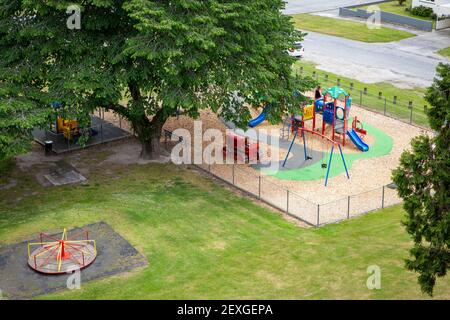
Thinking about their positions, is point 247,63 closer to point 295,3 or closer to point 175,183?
point 175,183

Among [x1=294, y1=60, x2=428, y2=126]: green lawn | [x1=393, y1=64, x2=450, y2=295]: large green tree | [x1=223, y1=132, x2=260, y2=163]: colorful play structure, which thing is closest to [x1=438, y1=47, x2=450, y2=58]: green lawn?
[x1=294, y1=60, x2=428, y2=126]: green lawn

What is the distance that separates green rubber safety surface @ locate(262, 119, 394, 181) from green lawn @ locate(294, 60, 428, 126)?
4.77 metres

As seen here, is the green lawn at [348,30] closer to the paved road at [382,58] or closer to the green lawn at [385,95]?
the paved road at [382,58]

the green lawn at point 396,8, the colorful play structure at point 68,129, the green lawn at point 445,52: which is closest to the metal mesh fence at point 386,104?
the green lawn at point 445,52

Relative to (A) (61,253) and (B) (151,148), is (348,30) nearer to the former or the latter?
(B) (151,148)

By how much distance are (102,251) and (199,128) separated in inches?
713

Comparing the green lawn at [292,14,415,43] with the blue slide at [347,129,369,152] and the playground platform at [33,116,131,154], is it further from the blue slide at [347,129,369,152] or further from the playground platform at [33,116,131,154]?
the playground platform at [33,116,131,154]

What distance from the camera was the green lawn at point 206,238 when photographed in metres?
27.7

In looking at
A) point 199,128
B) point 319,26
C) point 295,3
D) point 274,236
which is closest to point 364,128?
point 199,128

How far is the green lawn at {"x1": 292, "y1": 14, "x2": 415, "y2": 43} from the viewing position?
71.2 meters

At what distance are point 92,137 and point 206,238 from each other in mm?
15838

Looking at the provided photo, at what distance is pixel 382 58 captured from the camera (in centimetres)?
6397

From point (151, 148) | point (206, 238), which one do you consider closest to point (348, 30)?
point (151, 148)

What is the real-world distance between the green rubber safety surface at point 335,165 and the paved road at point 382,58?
1318 cm
